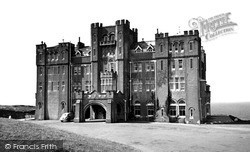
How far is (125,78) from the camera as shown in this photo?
165ft

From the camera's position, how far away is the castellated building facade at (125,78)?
153 feet

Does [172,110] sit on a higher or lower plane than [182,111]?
higher

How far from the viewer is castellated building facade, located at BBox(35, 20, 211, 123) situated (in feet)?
153

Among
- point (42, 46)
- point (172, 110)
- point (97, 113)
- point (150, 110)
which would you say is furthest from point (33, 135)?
point (42, 46)

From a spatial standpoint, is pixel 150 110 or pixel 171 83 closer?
pixel 171 83

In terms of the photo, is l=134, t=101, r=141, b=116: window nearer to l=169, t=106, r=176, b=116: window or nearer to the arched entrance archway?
l=169, t=106, r=176, b=116: window

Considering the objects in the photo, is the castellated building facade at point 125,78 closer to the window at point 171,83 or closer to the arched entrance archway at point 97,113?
the arched entrance archway at point 97,113

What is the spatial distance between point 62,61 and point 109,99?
1685cm

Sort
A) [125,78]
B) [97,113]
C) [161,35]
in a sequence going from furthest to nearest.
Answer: [97,113], [125,78], [161,35]

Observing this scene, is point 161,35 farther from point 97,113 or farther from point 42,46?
point 42,46

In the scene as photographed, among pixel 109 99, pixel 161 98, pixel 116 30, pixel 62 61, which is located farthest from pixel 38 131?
pixel 62 61

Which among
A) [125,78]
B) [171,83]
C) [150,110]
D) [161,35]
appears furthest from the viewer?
[125,78]

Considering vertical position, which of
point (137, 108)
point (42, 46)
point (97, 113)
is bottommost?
point (97, 113)

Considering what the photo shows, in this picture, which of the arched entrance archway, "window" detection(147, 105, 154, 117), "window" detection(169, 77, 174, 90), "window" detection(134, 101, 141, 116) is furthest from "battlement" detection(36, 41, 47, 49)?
"window" detection(169, 77, 174, 90)
